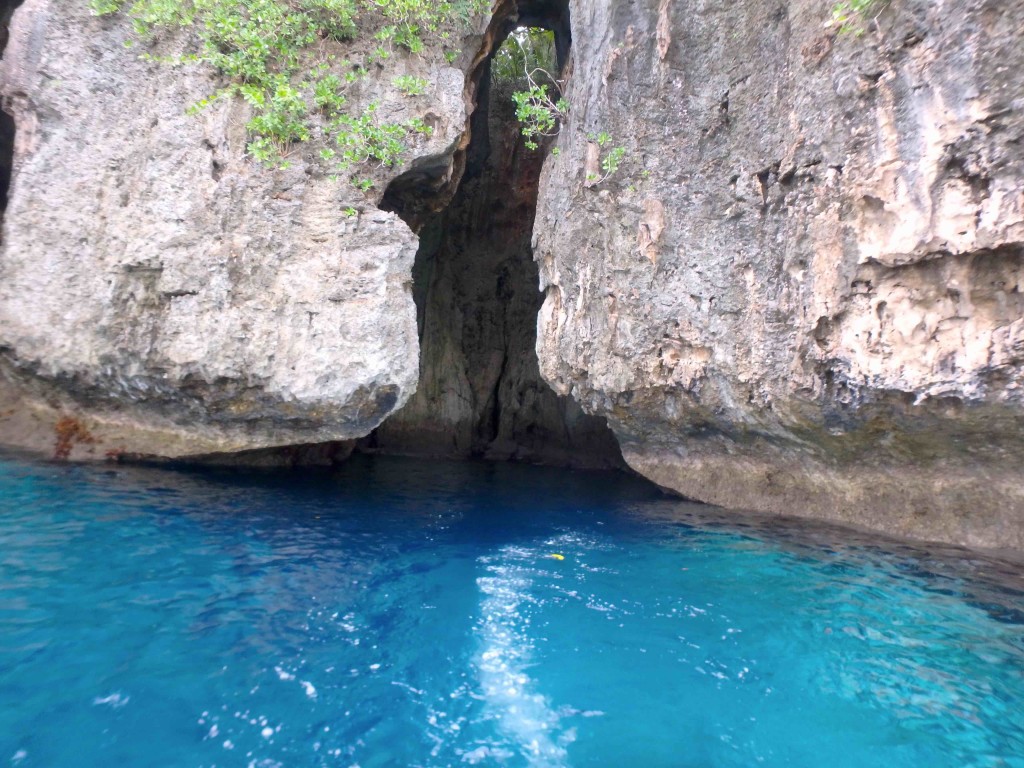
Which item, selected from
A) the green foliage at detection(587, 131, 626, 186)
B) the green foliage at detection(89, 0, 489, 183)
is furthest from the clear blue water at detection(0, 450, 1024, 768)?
the green foliage at detection(89, 0, 489, 183)

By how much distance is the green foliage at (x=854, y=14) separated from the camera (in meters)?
5.68

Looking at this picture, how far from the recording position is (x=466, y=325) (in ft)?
51.0

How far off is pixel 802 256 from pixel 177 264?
751 cm

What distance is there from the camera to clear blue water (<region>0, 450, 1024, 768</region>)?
3.37m

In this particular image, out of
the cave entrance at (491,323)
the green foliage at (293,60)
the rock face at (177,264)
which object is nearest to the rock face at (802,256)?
the green foliage at (293,60)

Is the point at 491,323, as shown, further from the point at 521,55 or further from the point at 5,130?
the point at 5,130

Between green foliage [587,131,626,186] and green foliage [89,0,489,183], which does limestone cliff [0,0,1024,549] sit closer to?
green foliage [587,131,626,186]

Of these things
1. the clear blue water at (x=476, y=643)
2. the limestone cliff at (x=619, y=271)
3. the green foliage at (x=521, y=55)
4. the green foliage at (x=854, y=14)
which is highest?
the green foliage at (x=521, y=55)

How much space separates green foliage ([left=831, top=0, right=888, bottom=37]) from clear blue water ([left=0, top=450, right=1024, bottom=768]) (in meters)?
5.32

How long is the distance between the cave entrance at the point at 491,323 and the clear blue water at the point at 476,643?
745cm

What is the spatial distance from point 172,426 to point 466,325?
8201 mm

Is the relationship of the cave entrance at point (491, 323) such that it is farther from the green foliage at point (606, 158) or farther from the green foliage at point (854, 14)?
the green foliage at point (854, 14)

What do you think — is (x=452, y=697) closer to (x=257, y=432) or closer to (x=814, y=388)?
(x=814, y=388)

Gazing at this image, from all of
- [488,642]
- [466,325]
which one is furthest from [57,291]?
[466,325]
